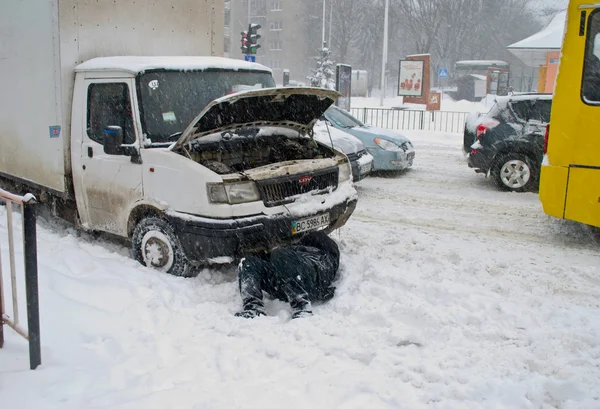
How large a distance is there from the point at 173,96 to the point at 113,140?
0.80 metres

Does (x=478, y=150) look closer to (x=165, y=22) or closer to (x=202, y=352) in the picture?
(x=165, y=22)

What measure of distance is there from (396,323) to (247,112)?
2.64 metres

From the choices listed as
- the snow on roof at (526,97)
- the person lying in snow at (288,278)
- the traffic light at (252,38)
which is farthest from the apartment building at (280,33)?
the person lying in snow at (288,278)

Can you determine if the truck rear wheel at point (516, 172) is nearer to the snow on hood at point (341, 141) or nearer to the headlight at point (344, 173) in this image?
the snow on hood at point (341, 141)

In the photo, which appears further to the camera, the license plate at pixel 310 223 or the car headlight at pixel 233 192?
the license plate at pixel 310 223

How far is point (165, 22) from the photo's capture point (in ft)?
24.4

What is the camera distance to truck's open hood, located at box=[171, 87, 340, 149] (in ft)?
17.3

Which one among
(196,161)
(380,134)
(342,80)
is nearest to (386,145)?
(380,134)

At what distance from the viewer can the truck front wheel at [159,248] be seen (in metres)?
5.57

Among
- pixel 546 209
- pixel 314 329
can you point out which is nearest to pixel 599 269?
pixel 546 209

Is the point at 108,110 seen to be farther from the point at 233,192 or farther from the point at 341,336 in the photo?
the point at 341,336

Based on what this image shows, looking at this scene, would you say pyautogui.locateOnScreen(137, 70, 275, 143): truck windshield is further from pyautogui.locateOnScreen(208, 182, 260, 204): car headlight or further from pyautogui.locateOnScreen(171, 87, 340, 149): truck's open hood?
pyautogui.locateOnScreen(208, 182, 260, 204): car headlight

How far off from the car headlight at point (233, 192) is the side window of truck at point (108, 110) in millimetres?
1186

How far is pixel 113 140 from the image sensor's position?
18.4ft
